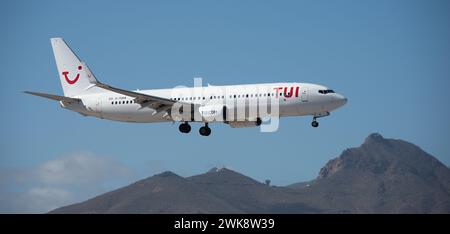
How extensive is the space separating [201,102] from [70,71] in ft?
75.9

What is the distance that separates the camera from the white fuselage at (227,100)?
3634 inches

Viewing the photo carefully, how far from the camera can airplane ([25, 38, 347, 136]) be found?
3642 inches

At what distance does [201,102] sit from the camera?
97312mm

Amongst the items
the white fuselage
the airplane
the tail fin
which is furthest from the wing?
the tail fin

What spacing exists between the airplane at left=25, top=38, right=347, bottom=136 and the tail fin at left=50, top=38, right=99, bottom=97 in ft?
0.49

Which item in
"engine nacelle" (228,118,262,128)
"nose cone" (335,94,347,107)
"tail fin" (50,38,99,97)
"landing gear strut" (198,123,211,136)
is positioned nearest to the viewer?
"nose cone" (335,94,347,107)

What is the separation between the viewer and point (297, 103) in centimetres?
9200

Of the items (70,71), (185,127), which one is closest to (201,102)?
(185,127)

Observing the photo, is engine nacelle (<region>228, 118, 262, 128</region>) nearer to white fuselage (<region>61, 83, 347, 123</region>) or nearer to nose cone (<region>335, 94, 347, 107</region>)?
white fuselage (<region>61, 83, 347, 123</region>)

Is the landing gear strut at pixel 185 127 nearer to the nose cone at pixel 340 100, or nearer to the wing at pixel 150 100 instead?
the wing at pixel 150 100

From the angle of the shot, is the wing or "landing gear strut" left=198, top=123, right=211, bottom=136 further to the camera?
"landing gear strut" left=198, top=123, right=211, bottom=136

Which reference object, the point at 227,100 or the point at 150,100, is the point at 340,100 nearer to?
the point at 227,100
